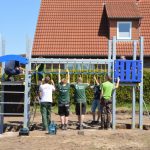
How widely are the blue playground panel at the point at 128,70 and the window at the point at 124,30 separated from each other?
14.5 meters

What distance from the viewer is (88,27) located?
3133cm

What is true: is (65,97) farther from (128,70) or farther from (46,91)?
(128,70)

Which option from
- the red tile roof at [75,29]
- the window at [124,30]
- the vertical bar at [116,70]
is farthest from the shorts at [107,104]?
the window at [124,30]

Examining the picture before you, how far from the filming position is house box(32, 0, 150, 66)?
2970 cm

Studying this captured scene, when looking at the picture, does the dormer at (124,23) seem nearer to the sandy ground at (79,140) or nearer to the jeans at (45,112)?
the jeans at (45,112)

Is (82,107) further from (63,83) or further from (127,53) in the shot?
(127,53)

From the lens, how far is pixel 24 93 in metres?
14.9

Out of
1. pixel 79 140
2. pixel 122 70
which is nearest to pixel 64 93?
pixel 122 70

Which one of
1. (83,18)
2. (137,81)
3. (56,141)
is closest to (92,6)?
(83,18)

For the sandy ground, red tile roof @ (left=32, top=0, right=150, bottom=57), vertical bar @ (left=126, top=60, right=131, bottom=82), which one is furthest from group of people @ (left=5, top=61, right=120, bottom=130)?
red tile roof @ (left=32, top=0, right=150, bottom=57)

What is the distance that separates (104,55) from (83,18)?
12.1 ft

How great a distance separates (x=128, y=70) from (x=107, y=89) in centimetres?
99

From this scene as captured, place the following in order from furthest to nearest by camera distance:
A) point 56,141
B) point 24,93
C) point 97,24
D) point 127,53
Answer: point 97,24 → point 127,53 → point 24,93 → point 56,141

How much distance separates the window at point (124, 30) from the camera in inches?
1183
